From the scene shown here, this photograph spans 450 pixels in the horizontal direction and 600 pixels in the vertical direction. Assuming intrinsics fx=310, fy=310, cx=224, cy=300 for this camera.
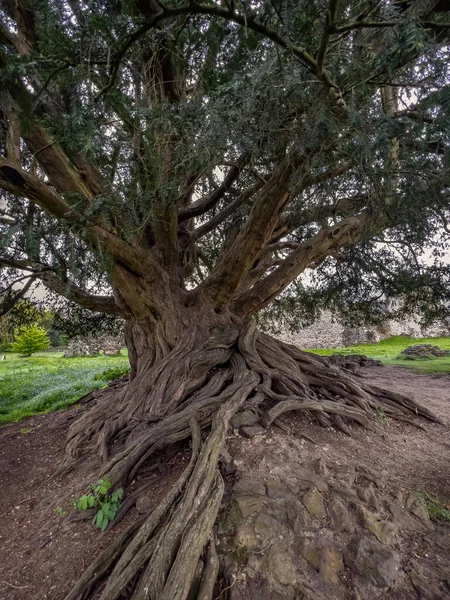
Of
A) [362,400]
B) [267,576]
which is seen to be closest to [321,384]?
[362,400]

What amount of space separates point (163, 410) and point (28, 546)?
5.23ft

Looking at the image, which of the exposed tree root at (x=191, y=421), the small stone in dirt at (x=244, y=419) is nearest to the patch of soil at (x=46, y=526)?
the exposed tree root at (x=191, y=421)

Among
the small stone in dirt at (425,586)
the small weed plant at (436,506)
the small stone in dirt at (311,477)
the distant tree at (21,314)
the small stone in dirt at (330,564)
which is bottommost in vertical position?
the small stone in dirt at (425,586)

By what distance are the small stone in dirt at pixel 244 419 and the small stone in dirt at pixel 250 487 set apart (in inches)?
28.1

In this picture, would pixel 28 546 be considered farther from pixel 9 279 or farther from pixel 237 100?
pixel 9 279

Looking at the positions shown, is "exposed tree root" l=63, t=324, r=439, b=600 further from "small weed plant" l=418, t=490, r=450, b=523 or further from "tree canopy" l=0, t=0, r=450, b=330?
"tree canopy" l=0, t=0, r=450, b=330

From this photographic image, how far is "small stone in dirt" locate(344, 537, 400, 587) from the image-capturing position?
1.89 meters

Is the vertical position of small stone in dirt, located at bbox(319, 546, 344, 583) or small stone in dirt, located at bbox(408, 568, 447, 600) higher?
small stone in dirt, located at bbox(319, 546, 344, 583)

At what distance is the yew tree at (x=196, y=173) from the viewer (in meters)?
1.93

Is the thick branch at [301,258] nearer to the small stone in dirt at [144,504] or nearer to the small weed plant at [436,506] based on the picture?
the small weed plant at [436,506]

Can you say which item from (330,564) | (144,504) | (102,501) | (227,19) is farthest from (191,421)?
(227,19)

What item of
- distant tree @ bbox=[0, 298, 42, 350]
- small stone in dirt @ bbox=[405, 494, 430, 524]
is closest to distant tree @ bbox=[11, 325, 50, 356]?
distant tree @ bbox=[0, 298, 42, 350]

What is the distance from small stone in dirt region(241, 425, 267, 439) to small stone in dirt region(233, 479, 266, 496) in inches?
21.8

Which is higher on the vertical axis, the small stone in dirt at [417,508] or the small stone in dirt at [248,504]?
the small stone in dirt at [248,504]
